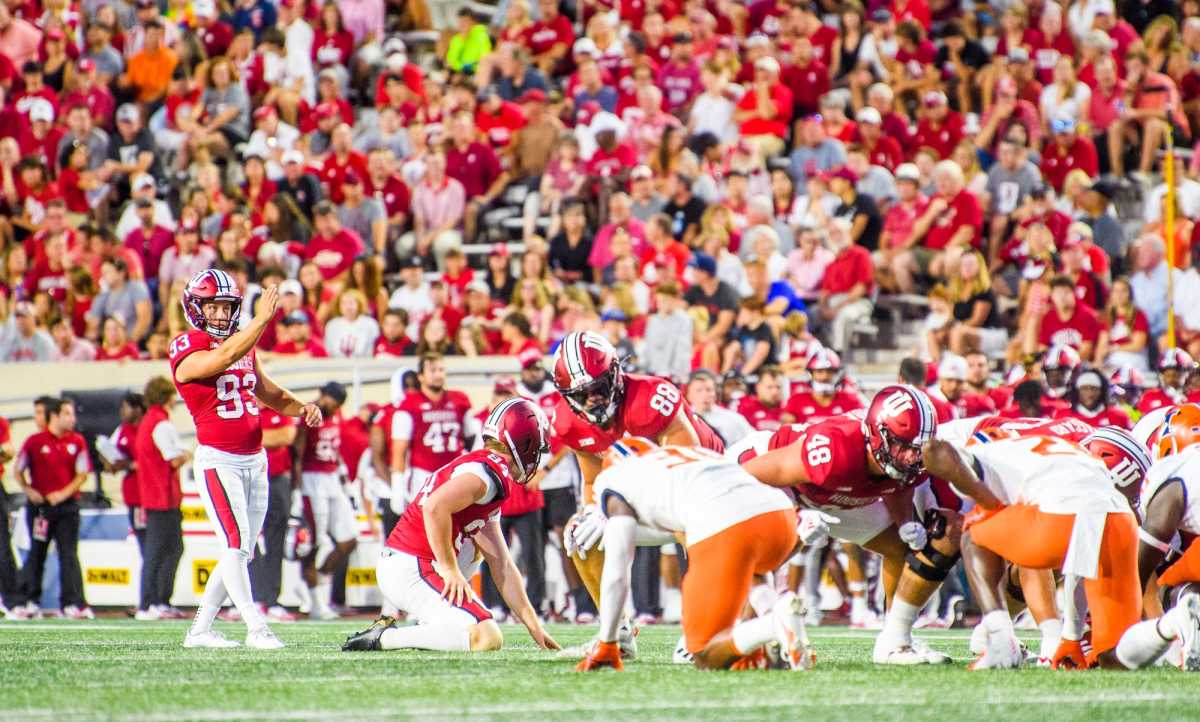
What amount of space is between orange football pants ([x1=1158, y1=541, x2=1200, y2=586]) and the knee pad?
936 mm

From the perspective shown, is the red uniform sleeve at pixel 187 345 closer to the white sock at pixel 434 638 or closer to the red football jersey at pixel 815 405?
the white sock at pixel 434 638

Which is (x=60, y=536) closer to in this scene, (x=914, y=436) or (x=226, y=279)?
(x=226, y=279)

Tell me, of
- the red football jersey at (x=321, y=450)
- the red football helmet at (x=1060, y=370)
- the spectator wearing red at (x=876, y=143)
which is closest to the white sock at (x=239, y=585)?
the red football jersey at (x=321, y=450)

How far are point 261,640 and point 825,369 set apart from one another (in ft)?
18.8

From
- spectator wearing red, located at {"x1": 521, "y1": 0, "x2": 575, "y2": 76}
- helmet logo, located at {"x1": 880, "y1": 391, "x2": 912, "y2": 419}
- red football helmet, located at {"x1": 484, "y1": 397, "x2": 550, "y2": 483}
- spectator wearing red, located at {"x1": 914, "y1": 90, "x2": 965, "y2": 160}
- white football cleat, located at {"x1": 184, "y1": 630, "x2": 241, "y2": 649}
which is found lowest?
white football cleat, located at {"x1": 184, "y1": 630, "x2": 241, "y2": 649}

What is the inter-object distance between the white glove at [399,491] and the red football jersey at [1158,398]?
5100mm

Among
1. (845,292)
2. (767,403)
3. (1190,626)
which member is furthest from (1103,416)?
(1190,626)

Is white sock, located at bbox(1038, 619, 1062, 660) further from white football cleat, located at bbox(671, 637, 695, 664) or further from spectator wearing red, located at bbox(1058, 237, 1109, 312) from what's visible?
spectator wearing red, located at bbox(1058, 237, 1109, 312)

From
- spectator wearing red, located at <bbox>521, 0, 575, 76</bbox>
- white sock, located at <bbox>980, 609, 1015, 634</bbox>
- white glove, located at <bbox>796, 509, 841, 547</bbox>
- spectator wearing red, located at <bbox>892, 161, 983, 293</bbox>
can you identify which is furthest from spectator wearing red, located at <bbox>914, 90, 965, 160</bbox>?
white glove, located at <bbox>796, 509, 841, 547</bbox>

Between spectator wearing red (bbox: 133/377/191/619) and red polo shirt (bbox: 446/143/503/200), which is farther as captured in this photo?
red polo shirt (bbox: 446/143/503/200)

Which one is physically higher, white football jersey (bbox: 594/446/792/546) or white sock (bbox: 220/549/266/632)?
white football jersey (bbox: 594/446/792/546)

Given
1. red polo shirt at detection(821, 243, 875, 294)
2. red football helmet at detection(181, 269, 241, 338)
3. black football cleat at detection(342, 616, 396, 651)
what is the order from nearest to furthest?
black football cleat at detection(342, 616, 396, 651)
red football helmet at detection(181, 269, 241, 338)
red polo shirt at detection(821, 243, 875, 294)

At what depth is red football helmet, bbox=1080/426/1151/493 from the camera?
830 centimetres

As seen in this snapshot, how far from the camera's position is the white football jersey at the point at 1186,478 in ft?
24.8
